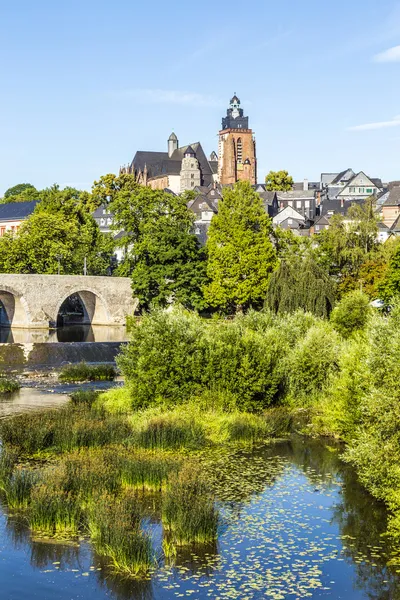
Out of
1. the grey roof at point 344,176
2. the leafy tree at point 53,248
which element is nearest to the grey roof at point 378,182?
the grey roof at point 344,176

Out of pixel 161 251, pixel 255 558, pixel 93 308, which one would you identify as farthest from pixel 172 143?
pixel 255 558

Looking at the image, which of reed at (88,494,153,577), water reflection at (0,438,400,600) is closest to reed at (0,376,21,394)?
water reflection at (0,438,400,600)

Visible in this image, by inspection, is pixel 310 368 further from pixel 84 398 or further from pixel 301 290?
pixel 301 290

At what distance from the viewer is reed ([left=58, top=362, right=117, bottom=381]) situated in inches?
1439

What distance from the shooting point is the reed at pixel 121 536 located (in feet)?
47.8

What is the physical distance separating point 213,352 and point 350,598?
12.5 metres

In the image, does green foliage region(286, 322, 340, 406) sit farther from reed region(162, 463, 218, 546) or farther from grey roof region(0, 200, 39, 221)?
grey roof region(0, 200, 39, 221)

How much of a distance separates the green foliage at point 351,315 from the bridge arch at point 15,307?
28.1 m

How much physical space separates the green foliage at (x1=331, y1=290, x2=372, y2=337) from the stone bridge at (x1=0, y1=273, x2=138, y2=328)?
91.7ft

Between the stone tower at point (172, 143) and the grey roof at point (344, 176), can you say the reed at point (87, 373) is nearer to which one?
the grey roof at point (344, 176)

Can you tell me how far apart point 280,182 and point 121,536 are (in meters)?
133

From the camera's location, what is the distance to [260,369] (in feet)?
87.0

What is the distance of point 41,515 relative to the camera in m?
16.3

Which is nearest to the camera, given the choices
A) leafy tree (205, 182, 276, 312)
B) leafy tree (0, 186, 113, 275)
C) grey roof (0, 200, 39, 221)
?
leafy tree (205, 182, 276, 312)
